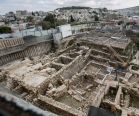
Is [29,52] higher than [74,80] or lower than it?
higher

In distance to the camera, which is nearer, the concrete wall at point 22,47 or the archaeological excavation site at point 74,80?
the archaeological excavation site at point 74,80

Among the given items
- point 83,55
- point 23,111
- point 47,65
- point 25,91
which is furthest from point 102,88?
point 23,111

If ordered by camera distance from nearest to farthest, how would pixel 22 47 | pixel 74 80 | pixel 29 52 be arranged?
pixel 74 80 → pixel 22 47 → pixel 29 52

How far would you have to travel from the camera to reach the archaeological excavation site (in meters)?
9.66

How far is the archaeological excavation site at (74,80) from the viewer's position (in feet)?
31.7

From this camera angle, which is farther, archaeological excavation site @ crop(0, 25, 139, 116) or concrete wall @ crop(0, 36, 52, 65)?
concrete wall @ crop(0, 36, 52, 65)

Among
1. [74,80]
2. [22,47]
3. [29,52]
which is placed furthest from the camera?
[29,52]

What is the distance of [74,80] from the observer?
1411cm

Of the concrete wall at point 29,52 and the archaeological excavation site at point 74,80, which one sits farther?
the concrete wall at point 29,52

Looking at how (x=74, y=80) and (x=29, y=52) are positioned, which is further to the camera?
Result: (x=29, y=52)

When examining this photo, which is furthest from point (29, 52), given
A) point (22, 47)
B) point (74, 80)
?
point (74, 80)

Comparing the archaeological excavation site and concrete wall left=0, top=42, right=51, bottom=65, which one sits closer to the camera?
the archaeological excavation site

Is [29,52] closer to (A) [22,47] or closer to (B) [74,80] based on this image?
(A) [22,47]

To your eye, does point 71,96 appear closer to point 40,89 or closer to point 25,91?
point 40,89
